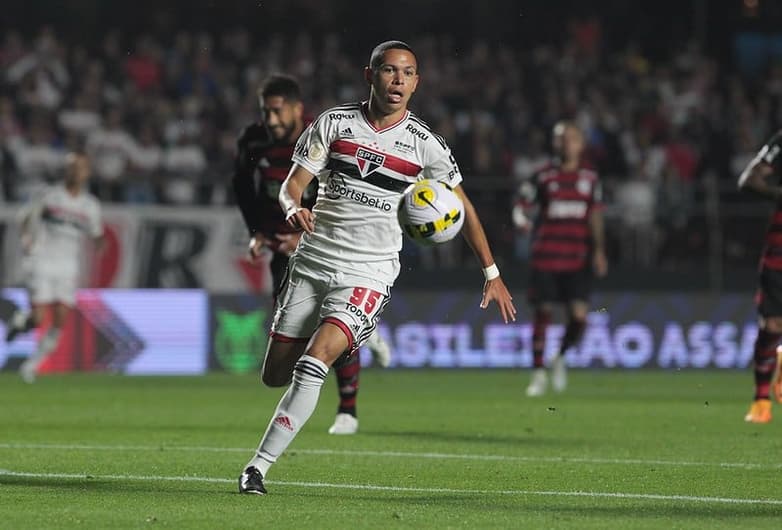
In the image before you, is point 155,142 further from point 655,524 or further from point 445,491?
point 655,524

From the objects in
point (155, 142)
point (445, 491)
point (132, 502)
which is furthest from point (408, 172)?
point (155, 142)

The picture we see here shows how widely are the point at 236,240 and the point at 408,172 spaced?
1272cm

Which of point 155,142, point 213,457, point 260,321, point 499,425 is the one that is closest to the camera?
point 213,457

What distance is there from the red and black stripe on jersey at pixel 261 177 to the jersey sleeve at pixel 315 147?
3.50 meters

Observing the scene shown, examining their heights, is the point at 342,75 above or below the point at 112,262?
above

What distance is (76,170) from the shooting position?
17.8 meters

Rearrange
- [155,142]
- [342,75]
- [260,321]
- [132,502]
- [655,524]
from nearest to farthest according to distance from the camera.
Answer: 1. [655,524]
2. [132,502]
3. [260,321]
4. [155,142]
5. [342,75]

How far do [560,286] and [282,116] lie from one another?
19.8 ft

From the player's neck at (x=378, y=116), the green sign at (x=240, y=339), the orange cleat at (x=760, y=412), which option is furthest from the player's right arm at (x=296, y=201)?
the green sign at (x=240, y=339)

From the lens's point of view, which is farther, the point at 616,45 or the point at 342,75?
the point at 616,45

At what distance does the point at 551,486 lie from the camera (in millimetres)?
8070

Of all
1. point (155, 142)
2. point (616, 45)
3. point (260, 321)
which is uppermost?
point (616, 45)

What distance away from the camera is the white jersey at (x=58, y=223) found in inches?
717

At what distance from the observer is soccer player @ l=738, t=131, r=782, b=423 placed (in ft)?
39.2
